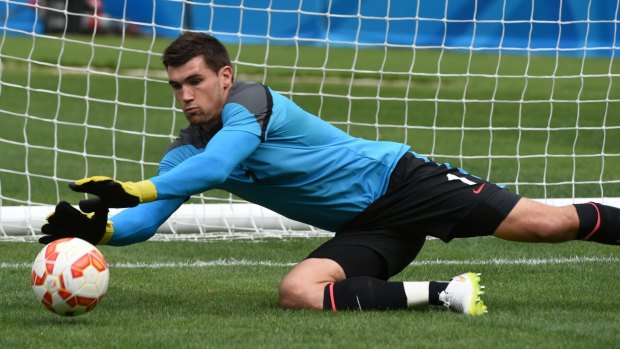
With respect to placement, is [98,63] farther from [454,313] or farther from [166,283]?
[454,313]

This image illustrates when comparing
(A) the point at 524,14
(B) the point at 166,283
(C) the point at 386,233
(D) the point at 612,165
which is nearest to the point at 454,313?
(C) the point at 386,233

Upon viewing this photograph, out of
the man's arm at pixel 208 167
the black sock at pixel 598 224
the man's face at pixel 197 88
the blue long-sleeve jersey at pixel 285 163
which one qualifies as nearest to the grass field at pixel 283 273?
the black sock at pixel 598 224

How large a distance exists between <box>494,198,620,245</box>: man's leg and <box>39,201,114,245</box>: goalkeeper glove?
1.83 meters

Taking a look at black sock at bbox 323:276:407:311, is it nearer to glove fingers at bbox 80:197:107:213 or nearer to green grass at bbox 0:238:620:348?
green grass at bbox 0:238:620:348

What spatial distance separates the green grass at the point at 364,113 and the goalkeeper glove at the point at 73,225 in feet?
8.41

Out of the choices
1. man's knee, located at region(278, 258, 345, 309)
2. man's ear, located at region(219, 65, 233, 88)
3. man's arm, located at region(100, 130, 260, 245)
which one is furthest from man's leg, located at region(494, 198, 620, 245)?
man's ear, located at region(219, 65, 233, 88)

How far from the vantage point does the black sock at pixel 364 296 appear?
5.27m

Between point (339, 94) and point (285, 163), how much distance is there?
11.7 m

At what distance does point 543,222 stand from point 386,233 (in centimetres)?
74

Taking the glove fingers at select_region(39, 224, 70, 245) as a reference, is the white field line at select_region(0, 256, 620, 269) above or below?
below

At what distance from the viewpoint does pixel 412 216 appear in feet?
18.3

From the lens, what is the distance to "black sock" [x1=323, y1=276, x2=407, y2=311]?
5273 mm

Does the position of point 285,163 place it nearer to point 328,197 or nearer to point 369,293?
point 328,197

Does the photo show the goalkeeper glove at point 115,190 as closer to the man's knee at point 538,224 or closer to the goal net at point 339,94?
the man's knee at point 538,224
